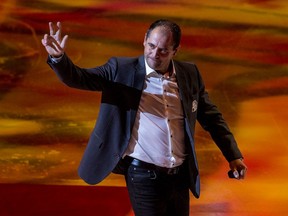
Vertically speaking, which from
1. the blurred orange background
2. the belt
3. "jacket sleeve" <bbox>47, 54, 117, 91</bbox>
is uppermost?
"jacket sleeve" <bbox>47, 54, 117, 91</bbox>

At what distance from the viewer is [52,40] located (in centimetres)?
165

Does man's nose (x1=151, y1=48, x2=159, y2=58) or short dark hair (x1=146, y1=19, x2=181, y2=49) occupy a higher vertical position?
short dark hair (x1=146, y1=19, x2=181, y2=49)

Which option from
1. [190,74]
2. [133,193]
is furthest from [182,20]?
[133,193]

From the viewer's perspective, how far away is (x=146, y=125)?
5.75 ft

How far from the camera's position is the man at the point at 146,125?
174 centimetres

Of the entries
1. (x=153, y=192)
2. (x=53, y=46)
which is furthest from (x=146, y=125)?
(x=53, y=46)

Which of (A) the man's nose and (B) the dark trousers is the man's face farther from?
(B) the dark trousers

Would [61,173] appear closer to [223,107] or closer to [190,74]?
[223,107]

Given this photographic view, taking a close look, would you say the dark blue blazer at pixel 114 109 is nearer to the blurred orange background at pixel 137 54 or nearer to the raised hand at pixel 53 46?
the raised hand at pixel 53 46

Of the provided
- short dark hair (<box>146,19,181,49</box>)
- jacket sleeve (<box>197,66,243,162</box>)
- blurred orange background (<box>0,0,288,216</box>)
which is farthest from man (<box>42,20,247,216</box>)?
blurred orange background (<box>0,0,288,216</box>)

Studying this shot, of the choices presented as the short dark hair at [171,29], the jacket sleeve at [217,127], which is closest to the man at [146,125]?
the short dark hair at [171,29]

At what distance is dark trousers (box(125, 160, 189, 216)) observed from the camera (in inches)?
69.0

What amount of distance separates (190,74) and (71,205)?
1184mm

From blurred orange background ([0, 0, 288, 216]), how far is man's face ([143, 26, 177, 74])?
1.38m
